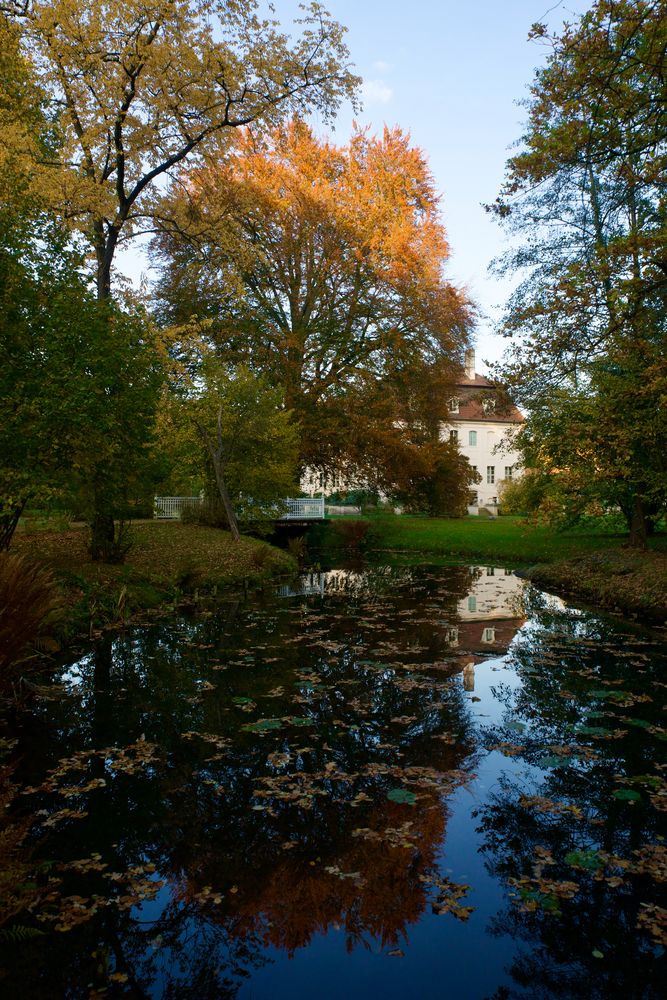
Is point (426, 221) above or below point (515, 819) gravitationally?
above

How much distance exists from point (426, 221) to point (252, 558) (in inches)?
711

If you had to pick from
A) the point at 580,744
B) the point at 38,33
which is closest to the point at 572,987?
the point at 580,744

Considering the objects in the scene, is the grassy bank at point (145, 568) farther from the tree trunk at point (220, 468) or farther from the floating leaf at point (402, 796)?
the floating leaf at point (402, 796)

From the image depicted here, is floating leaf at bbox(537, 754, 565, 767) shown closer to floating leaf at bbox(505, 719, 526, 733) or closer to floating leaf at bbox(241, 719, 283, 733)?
floating leaf at bbox(505, 719, 526, 733)

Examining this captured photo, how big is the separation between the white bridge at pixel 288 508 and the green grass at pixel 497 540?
3292 millimetres

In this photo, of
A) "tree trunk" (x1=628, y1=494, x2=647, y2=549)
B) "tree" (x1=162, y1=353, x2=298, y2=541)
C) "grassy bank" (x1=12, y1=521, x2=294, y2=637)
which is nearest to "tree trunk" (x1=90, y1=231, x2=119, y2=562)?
"grassy bank" (x1=12, y1=521, x2=294, y2=637)

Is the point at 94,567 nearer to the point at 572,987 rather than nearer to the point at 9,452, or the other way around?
the point at 9,452

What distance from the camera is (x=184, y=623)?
463 inches

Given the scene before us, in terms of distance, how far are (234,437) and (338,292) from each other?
10.0 meters

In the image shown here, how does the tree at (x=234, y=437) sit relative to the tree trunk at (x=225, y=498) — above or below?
above

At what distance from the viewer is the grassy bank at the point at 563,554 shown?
45.4 ft

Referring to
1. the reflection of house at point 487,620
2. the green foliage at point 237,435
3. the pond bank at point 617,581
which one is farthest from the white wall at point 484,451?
the reflection of house at point 487,620

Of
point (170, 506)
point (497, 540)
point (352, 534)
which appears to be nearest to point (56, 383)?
point (170, 506)

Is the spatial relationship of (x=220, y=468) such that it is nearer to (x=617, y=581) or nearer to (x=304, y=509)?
(x=304, y=509)
